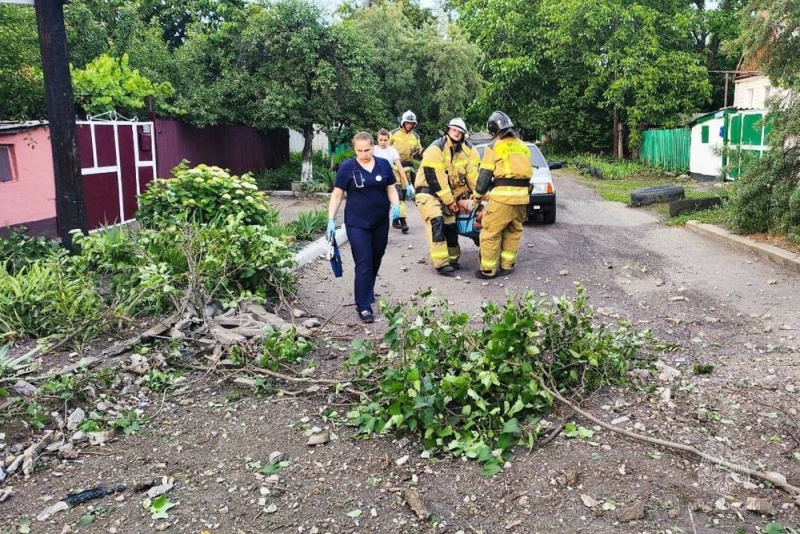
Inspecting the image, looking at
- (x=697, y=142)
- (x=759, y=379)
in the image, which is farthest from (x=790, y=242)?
(x=697, y=142)

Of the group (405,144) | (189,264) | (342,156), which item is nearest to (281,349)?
(189,264)

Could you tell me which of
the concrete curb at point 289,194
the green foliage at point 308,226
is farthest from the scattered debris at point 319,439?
the concrete curb at point 289,194

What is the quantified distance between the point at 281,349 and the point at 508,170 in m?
3.97

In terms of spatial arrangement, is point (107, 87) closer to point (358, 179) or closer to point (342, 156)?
point (358, 179)

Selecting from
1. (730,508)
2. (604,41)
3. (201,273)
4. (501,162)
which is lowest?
(730,508)

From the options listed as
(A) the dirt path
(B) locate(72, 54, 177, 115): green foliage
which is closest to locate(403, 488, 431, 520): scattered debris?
(A) the dirt path

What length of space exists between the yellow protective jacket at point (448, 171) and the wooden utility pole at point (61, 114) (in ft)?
12.1

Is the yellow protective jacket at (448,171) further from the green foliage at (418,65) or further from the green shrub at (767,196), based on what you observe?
the green foliage at (418,65)

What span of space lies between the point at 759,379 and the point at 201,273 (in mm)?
4296

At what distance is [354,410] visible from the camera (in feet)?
14.5

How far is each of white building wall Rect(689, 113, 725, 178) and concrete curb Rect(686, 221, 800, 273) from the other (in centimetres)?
966

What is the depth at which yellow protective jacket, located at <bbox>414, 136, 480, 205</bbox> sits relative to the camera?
328 inches

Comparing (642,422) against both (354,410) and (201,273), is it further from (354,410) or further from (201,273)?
(201,273)

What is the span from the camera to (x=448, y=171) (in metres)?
8.56
